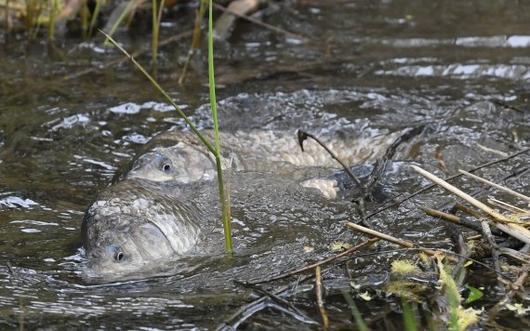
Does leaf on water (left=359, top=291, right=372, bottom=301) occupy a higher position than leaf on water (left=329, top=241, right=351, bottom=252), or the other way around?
leaf on water (left=329, top=241, right=351, bottom=252)

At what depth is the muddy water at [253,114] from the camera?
11.7 feet

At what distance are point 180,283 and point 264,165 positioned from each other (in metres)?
2.00

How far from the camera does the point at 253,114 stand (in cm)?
634

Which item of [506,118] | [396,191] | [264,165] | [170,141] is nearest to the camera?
[396,191]

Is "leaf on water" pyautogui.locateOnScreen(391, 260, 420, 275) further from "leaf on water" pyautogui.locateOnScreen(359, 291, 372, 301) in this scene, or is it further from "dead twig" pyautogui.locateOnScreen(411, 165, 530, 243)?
"dead twig" pyautogui.locateOnScreen(411, 165, 530, 243)

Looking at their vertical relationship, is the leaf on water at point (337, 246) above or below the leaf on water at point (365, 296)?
above

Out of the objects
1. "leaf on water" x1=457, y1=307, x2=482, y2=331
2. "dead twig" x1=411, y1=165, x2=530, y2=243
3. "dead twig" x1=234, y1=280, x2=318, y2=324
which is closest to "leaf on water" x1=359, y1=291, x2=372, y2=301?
"dead twig" x1=234, y1=280, x2=318, y2=324

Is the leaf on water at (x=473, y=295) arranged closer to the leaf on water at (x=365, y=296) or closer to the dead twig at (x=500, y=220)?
the dead twig at (x=500, y=220)

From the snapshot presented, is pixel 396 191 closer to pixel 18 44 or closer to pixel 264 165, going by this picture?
pixel 264 165

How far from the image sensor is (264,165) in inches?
220

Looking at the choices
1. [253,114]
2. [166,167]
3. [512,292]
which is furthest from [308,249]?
[253,114]

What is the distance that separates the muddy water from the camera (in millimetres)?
3557

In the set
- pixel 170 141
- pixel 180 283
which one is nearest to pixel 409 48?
pixel 170 141

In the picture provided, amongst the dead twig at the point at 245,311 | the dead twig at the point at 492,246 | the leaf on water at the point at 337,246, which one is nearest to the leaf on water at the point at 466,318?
the dead twig at the point at 492,246
